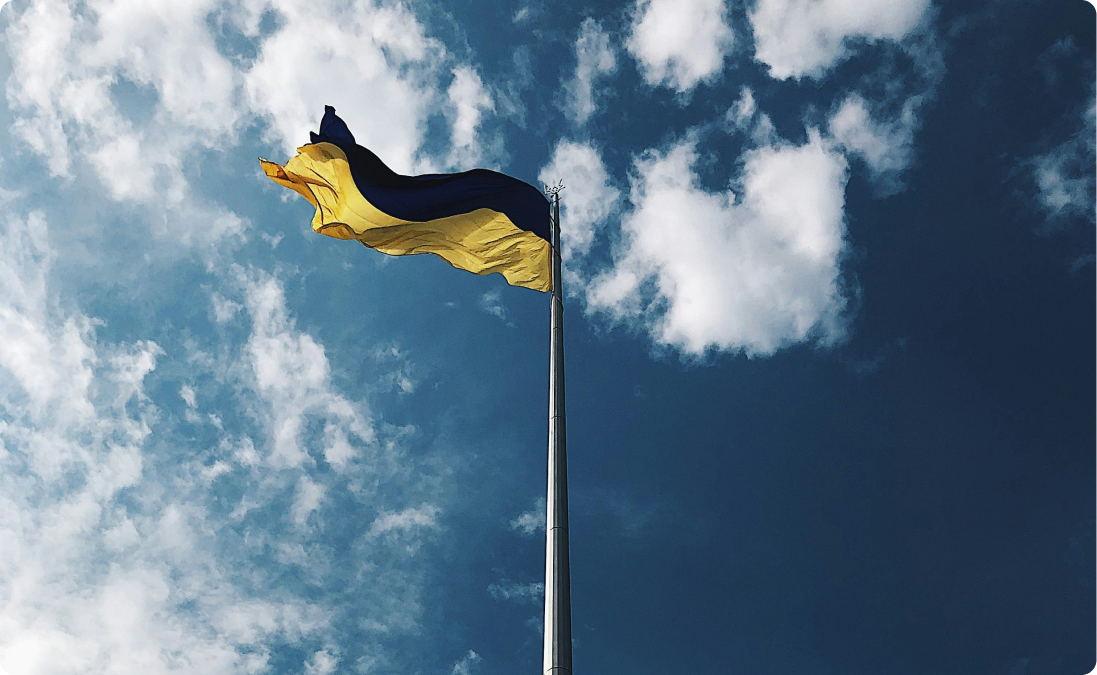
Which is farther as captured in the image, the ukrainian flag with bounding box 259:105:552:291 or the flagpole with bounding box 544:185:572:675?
the ukrainian flag with bounding box 259:105:552:291

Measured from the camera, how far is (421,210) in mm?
17609

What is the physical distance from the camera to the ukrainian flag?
682 inches

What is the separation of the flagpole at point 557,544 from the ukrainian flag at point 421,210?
4173mm

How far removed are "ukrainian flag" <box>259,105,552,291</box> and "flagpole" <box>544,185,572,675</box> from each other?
Result: 13.7 ft

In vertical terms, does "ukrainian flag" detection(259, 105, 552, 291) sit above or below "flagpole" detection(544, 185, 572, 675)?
above

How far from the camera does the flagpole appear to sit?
957 cm

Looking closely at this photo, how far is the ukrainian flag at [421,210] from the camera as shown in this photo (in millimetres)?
17312

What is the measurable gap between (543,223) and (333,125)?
558 centimetres

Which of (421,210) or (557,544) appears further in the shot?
(421,210)

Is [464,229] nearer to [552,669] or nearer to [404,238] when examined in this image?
[404,238]

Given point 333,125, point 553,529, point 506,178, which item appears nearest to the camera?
point 553,529

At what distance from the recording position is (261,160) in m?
17.3

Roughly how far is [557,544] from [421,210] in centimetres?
983

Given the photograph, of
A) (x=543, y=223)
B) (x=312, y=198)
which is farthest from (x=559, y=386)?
(x=312, y=198)
